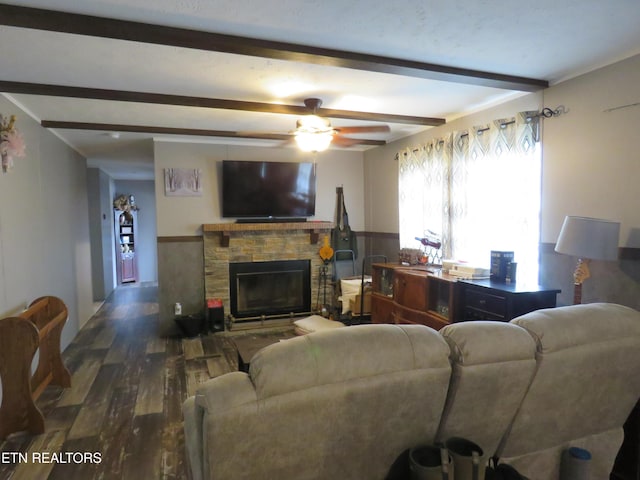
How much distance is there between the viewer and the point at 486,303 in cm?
277

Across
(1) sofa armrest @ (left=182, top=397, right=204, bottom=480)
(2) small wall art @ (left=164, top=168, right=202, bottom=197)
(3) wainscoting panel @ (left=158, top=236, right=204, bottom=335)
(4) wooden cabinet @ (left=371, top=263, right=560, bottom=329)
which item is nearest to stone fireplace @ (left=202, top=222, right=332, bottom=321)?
(3) wainscoting panel @ (left=158, top=236, right=204, bottom=335)

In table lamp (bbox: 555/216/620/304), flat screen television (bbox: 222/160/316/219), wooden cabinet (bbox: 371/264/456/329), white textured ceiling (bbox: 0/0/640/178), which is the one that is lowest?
wooden cabinet (bbox: 371/264/456/329)

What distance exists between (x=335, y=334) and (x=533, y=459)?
107 cm

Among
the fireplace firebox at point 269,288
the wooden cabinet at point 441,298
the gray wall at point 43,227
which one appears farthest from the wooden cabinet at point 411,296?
the gray wall at point 43,227

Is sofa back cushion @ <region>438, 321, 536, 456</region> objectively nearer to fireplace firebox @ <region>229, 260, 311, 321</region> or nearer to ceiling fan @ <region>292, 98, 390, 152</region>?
ceiling fan @ <region>292, 98, 390, 152</region>

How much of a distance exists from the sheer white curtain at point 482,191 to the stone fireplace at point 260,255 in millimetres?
1533

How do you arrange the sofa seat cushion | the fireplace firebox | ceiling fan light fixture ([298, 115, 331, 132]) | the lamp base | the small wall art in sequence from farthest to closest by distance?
the fireplace firebox, the small wall art, the sofa seat cushion, ceiling fan light fixture ([298, 115, 331, 132]), the lamp base

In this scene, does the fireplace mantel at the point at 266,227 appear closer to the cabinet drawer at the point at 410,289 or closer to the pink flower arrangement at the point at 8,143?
the cabinet drawer at the point at 410,289

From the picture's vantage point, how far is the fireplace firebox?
5086 millimetres

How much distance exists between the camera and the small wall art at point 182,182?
4.77 m

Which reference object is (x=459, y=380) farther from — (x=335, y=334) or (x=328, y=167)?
(x=328, y=167)

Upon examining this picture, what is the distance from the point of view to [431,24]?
6.56ft

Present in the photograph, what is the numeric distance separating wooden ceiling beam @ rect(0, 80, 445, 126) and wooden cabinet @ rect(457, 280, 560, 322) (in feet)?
6.00

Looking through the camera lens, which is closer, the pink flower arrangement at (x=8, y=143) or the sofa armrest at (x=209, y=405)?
the sofa armrest at (x=209, y=405)
